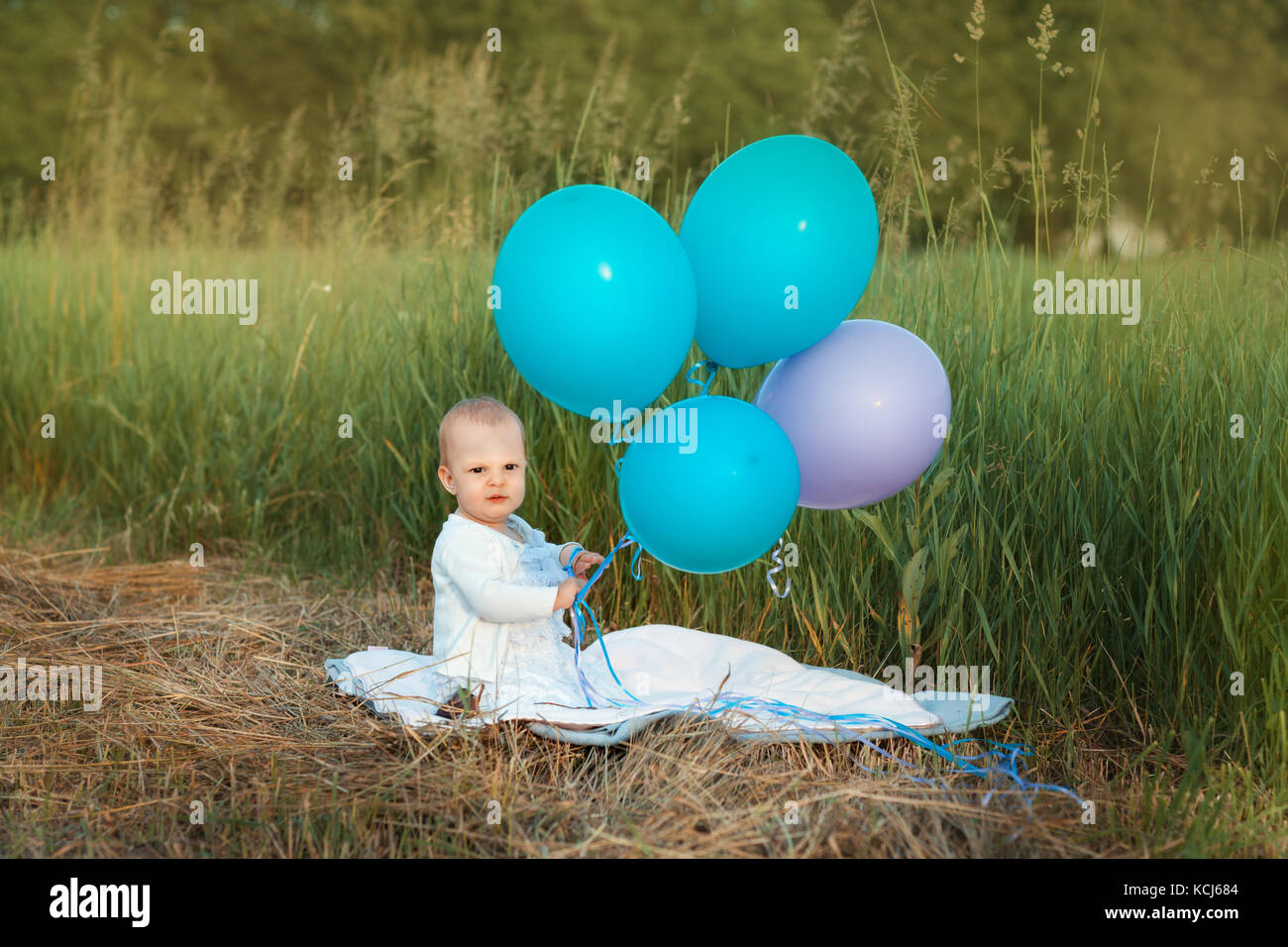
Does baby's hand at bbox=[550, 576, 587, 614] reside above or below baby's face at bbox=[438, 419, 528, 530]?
below

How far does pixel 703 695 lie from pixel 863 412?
0.80 meters

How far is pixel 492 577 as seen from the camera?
249cm

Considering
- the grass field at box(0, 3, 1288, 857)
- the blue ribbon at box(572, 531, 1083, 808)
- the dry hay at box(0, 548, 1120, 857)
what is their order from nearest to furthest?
1. the dry hay at box(0, 548, 1120, 857)
2. the grass field at box(0, 3, 1288, 857)
3. the blue ribbon at box(572, 531, 1083, 808)

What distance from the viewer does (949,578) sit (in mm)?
2805

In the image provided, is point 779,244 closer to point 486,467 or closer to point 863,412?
point 863,412

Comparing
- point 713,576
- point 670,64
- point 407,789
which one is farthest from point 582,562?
point 670,64

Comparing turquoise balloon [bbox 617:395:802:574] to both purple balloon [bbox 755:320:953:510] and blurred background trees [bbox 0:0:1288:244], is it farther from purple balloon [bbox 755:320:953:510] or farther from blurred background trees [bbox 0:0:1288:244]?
blurred background trees [bbox 0:0:1288:244]

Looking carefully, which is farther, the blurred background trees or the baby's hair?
the blurred background trees

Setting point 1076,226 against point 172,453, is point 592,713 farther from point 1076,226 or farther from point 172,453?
point 172,453

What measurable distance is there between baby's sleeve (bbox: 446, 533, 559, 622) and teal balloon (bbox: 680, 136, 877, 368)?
0.72m

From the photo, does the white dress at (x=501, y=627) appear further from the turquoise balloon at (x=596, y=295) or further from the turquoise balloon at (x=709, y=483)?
the turquoise balloon at (x=596, y=295)

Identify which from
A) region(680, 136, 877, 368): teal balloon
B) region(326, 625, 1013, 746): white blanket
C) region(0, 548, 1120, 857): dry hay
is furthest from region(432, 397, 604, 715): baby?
region(680, 136, 877, 368): teal balloon

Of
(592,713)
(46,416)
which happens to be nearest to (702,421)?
(592,713)

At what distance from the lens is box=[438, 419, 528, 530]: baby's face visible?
253 centimetres
